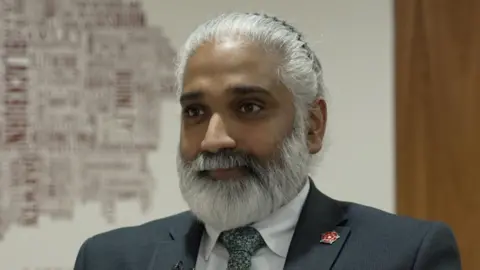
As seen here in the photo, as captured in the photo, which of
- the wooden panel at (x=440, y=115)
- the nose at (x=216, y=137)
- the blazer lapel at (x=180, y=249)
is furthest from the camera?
the wooden panel at (x=440, y=115)

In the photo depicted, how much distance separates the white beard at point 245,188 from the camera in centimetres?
128

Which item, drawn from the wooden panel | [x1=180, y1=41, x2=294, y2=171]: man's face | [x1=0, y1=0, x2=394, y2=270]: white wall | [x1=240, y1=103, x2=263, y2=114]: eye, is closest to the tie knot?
[x1=180, y1=41, x2=294, y2=171]: man's face

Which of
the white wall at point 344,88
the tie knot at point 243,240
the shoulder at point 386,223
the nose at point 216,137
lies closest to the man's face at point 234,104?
the nose at point 216,137

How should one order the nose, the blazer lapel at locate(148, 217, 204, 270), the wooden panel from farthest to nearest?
1. the wooden panel
2. the blazer lapel at locate(148, 217, 204, 270)
3. the nose

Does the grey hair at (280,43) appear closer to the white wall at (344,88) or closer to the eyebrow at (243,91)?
the eyebrow at (243,91)

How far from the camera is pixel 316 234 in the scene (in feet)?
4.38

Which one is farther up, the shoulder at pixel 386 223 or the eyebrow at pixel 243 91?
the eyebrow at pixel 243 91

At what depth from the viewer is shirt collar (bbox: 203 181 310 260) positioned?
1320 millimetres

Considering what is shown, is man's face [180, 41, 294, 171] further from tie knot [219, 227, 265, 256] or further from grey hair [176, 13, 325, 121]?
tie knot [219, 227, 265, 256]

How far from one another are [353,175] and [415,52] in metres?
0.40

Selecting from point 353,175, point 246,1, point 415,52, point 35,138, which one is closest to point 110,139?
point 35,138

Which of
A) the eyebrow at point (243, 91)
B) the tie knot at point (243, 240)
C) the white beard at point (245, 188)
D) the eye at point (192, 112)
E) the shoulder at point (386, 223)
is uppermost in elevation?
the eyebrow at point (243, 91)

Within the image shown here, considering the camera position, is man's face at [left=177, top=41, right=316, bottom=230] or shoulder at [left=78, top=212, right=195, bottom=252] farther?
shoulder at [left=78, top=212, right=195, bottom=252]

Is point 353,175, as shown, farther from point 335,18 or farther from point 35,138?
point 35,138
